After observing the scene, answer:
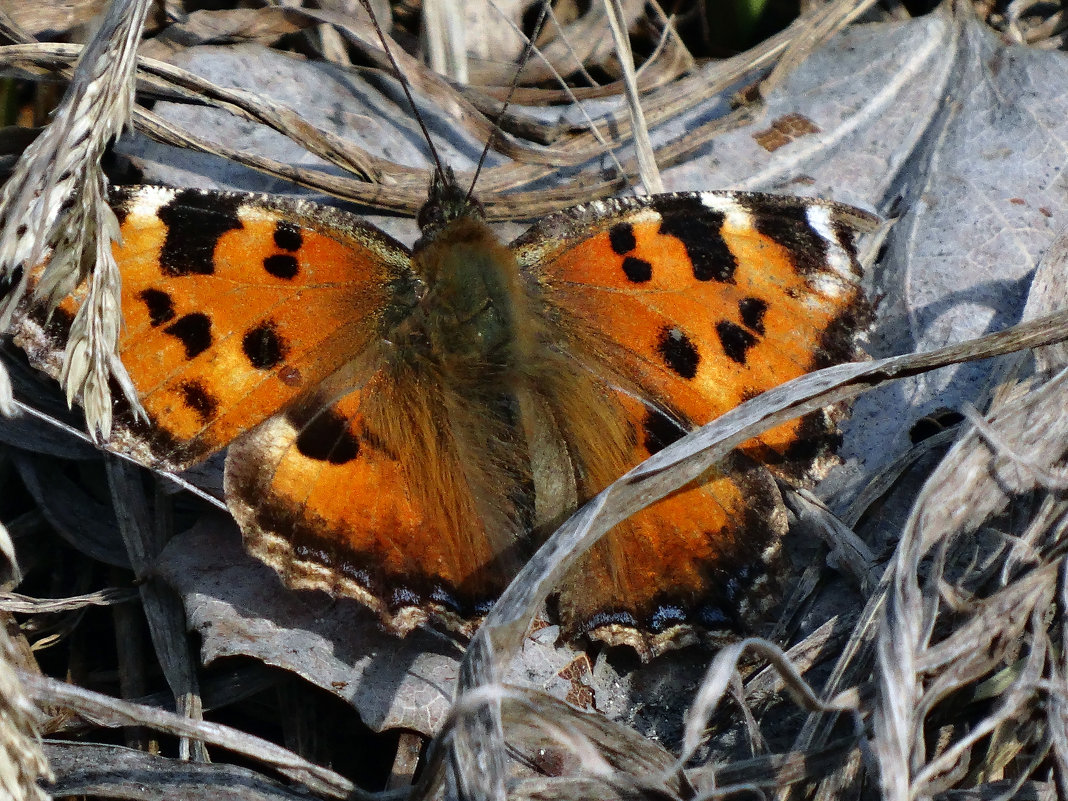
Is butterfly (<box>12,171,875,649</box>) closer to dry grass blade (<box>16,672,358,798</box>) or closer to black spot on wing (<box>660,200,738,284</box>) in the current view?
black spot on wing (<box>660,200,738,284</box>)

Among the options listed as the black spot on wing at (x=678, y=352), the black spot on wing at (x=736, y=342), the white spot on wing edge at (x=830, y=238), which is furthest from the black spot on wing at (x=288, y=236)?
the white spot on wing edge at (x=830, y=238)

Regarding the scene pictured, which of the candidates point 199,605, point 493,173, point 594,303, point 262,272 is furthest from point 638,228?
Result: point 199,605

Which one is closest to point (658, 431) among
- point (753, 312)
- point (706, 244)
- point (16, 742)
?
point (753, 312)

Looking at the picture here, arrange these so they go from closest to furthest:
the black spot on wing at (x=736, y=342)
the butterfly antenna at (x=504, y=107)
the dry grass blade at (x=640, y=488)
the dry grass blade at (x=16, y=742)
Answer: the dry grass blade at (x=16, y=742) < the dry grass blade at (x=640, y=488) < the black spot on wing at (x=736, y=342) < the butterfly antenna at (x=504, y=107)

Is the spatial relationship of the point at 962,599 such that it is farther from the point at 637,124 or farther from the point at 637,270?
the point at 637,124

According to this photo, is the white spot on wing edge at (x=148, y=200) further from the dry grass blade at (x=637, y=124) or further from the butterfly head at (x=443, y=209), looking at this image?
the dry grass blade at (x=637, y=124)

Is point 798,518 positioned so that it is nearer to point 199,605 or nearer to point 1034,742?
point 1034,742

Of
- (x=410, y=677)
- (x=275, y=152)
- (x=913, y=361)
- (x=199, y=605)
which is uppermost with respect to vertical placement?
(x=275, y=152)
